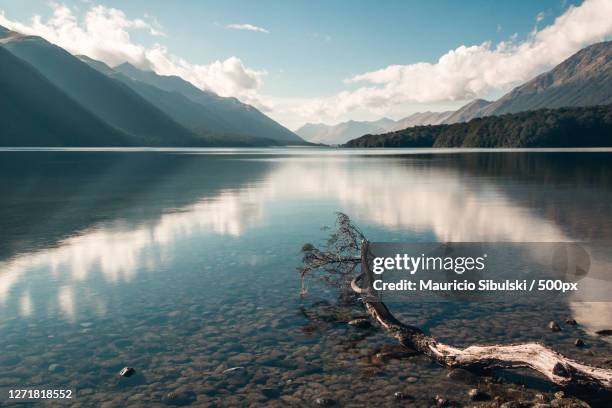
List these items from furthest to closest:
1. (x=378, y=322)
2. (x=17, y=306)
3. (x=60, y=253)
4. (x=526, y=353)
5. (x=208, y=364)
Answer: (x=60, y=253)
(x=17, y=306)
(x=378, y=322)
(x=208, y=364)
(x=526, y=353)

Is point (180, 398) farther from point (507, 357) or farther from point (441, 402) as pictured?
point (507, 357)

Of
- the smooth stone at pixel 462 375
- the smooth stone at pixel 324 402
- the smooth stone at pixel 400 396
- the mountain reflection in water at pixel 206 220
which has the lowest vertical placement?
the smooth stone at pixel 324 402

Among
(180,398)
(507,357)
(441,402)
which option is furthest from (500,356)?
(180,398)

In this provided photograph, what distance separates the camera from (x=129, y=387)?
13133 millimetres

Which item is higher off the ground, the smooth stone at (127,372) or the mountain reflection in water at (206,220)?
the mountain reflection in water at (206,220)

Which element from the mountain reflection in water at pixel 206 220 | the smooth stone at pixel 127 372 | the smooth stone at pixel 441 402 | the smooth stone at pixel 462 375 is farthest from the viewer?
the mountain reflection in water at pixel 206 220

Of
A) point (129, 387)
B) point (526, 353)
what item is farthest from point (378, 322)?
point (129, 387)

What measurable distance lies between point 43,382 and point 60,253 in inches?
685

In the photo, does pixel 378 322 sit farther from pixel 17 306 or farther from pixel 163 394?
pixel 17 306

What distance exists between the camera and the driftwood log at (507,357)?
447 inches

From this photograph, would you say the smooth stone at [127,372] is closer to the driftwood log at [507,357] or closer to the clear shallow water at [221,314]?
the clear shallow water at [221,314]

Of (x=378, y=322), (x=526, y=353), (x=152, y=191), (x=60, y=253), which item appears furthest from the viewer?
(x=152, y=191)

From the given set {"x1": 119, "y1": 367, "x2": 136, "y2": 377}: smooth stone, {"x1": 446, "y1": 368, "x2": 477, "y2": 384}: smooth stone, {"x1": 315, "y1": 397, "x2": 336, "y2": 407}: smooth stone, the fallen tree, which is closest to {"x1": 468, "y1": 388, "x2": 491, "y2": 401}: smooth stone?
{"x1": 446, "y1": 368, "x2": 477, "y2": 384}: smooth stone

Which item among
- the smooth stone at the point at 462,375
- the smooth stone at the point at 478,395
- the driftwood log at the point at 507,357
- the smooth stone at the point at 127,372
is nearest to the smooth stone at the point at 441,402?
the smooth stone at the point at 478,395
